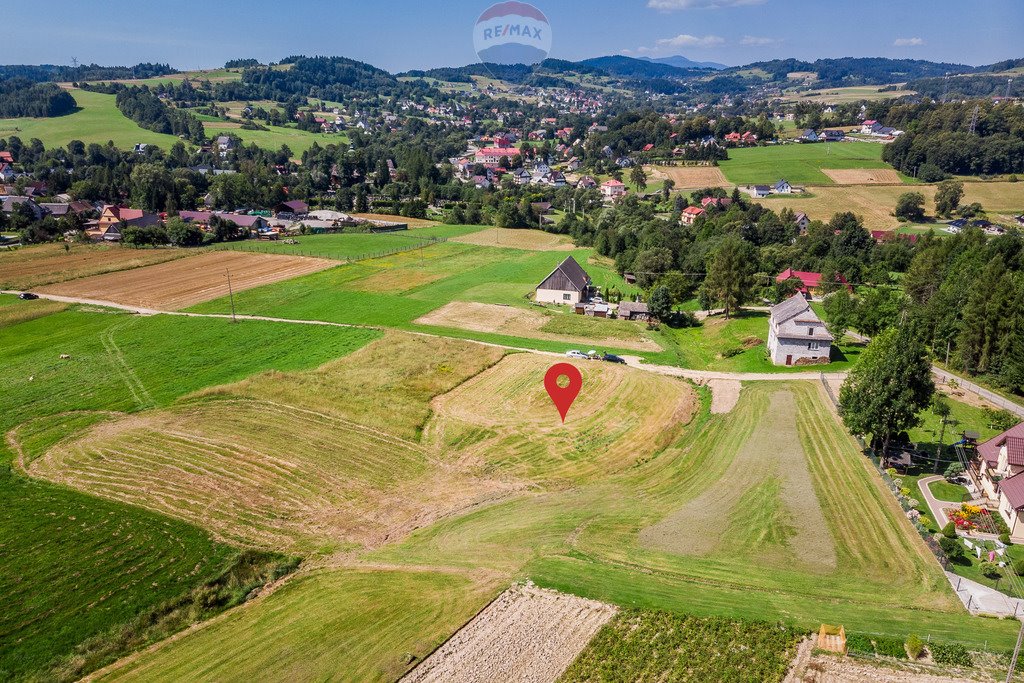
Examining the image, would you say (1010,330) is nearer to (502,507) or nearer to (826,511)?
(826,511)

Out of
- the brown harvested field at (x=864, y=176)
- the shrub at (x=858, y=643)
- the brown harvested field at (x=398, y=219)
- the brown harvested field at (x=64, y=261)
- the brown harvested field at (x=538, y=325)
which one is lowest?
the shrub at (x=858, y=643)

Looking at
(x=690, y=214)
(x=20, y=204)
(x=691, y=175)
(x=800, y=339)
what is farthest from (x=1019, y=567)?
(x=691, y=175)

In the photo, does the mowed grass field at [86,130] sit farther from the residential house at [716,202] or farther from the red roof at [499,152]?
→ the residential house at [716,202]

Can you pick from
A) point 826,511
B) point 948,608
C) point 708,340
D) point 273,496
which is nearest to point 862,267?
point 708,340

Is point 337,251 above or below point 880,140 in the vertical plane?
below

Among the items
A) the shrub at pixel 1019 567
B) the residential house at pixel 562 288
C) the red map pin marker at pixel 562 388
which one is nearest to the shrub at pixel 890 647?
the shrub at pixel 1019 567
